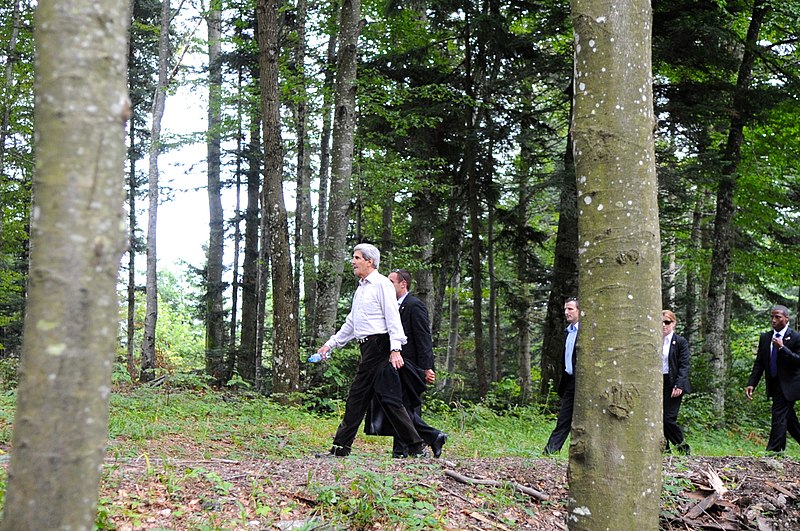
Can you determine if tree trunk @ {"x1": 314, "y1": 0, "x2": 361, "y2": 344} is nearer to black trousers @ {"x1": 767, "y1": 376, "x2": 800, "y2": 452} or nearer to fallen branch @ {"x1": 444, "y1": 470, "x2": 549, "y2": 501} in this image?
fallen branch @ {"x1": 444, "y1": 470, "x2": 549, "y2": 501}

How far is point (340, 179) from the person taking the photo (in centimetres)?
1309

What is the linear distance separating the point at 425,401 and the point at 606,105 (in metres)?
11.8

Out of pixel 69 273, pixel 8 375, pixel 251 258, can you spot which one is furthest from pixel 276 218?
pixel 251 258

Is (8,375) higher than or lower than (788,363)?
lower

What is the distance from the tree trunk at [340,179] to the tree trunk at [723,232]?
914 centimetres

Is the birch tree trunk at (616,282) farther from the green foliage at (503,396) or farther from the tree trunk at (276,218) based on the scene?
the green foliage at (503,396)

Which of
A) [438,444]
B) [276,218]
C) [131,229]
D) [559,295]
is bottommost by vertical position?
[438,444]

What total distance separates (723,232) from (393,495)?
14462mm

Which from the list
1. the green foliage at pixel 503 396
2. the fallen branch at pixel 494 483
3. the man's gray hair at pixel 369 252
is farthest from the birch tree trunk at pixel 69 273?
the green foliage at pixel 503 396

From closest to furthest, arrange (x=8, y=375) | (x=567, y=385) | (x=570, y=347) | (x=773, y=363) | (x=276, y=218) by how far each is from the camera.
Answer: (x=570, y=347), (x=567, y=385), (x=773, y=363), (x=276, y=218), (x=8, y=375)

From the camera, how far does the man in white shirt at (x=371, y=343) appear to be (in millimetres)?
7078

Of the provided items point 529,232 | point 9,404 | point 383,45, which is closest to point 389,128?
point 383,45

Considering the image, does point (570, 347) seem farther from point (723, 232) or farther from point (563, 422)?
point (723, 232)

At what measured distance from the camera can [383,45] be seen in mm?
18062
